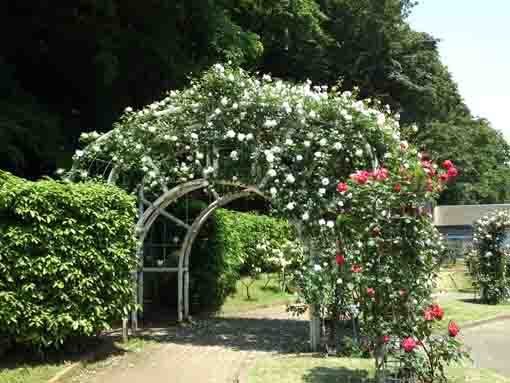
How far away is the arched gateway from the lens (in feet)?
30.9

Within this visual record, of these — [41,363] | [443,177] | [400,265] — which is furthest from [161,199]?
[443,177]

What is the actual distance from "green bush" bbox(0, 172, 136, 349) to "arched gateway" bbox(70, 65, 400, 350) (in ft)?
6.73

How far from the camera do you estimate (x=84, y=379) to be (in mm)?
7543

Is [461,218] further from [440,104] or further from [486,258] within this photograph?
[486,258]

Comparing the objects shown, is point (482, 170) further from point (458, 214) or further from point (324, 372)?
point (324, 372)

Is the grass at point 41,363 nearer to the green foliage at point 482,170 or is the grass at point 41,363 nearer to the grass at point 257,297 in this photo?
the grass at point 257,297

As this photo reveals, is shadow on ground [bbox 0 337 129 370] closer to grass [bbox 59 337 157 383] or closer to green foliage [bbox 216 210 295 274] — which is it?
grass [bbox 59 337 157 383]

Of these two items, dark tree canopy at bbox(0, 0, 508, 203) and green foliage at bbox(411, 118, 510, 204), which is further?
green foliage at bbox(411, 118, 510, 204)

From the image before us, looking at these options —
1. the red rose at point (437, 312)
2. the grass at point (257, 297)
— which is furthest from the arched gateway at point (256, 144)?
the grass at point (257, 297)

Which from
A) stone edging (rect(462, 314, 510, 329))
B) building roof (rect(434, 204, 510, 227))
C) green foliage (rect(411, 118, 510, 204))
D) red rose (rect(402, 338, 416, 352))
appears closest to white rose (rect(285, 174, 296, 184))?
red rose (rect(402, 338, 416, 352))

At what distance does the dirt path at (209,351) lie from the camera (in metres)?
7.77

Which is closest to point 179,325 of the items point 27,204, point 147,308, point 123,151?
point 147,308

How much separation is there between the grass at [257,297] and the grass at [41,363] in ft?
20.2

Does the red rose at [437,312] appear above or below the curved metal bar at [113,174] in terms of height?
below
